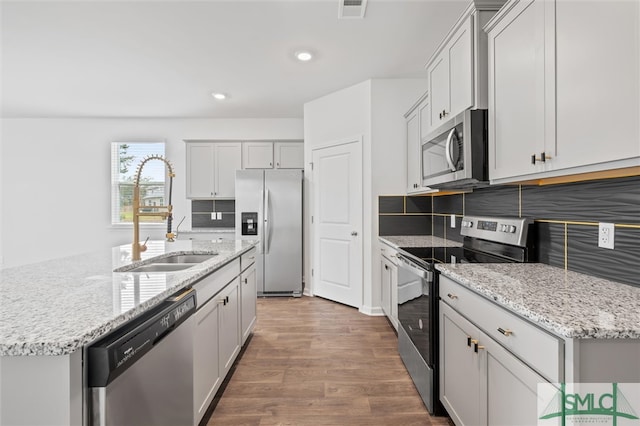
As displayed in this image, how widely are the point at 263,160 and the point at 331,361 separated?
3.47 metres

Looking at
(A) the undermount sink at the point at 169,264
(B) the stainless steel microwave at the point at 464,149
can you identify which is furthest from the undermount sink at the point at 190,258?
(B) the stainless steel microwave at the point at 464,149

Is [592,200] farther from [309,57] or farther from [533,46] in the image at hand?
[309,57]

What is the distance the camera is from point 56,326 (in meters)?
0.85

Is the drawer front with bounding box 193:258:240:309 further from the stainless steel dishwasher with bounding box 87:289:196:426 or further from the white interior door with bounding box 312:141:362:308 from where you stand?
the white interior door with bounding box 312:141:362:308

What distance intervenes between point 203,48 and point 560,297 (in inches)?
132

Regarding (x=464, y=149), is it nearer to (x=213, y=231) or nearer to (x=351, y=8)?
(x=351, y=8)

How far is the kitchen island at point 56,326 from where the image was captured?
0.76 m

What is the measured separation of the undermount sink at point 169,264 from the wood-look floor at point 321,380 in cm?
88

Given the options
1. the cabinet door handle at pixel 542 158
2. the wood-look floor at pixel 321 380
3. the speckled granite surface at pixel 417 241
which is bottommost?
the wood-look floor at pixel 321 380

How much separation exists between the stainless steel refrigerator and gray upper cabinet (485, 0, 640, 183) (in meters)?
3.07

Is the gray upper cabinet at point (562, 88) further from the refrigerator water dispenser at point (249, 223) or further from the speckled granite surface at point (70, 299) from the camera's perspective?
the refrigerator water dispenser at point (249, 223)

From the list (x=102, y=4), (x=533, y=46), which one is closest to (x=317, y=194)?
(x=102, y=4)

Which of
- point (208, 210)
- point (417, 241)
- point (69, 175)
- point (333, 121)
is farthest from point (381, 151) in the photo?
point (69, 175)

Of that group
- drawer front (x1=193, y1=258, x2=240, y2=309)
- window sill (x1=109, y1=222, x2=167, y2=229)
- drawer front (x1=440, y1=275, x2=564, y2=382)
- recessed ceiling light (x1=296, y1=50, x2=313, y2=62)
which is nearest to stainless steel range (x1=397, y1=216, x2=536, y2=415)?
drawer front (x1=440, y1=275, x2=564, y2=382)
